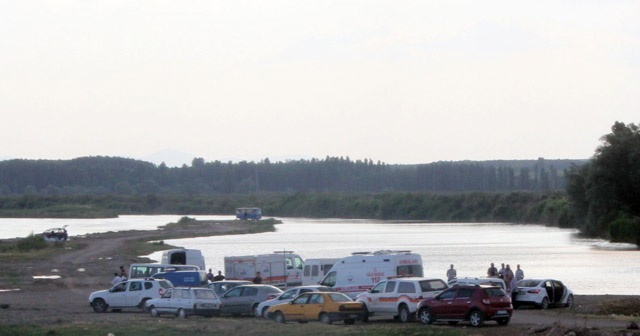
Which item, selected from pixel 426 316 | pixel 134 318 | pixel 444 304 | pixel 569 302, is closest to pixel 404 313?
pixel 426 316

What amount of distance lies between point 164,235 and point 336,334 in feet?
313

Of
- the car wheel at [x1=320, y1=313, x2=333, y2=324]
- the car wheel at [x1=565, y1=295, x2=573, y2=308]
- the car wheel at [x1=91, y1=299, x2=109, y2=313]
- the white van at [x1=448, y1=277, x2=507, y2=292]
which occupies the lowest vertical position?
the car wheel at [x1=91, y1=299, x2=109, y2=313]

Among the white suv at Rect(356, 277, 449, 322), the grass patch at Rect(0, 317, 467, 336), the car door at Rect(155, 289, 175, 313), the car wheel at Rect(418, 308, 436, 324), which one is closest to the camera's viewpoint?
the grass patch at Rect(0, 317, 467, 336)

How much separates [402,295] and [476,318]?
3.56 meters

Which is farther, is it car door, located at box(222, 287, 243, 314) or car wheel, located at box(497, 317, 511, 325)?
car door, located at box(222, 287, 243, 314)

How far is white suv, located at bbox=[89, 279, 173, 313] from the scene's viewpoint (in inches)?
1704

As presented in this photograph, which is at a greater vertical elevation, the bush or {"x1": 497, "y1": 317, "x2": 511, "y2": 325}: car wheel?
the bush

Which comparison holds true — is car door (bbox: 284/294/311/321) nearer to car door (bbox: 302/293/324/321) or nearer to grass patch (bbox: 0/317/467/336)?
car door (bbox: 302/293/324/321)

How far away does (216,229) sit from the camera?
143 metres

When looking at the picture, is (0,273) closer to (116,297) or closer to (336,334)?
(116,297)

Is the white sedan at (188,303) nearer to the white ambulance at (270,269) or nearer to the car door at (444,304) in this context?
the car door at (444,304)

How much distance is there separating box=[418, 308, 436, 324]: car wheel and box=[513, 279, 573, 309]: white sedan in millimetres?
7994

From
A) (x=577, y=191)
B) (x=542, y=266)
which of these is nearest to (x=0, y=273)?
(x=542, y=266)

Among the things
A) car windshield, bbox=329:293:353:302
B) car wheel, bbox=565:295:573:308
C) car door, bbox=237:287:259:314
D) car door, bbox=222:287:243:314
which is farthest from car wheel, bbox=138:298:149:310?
car wheel, bbox=565:295:573:308
